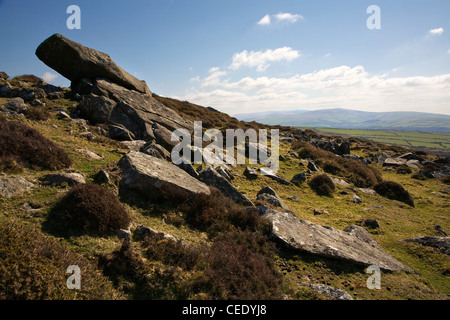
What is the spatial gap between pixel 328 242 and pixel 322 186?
10763mm

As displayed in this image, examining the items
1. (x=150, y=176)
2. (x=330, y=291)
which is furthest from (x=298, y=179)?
(x=150, y=176)

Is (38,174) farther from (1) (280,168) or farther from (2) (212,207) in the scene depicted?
(1) (280,168)

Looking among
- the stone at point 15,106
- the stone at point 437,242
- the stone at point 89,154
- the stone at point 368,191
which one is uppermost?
the stone at point 15,106

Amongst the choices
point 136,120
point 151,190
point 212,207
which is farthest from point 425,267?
point 136,120

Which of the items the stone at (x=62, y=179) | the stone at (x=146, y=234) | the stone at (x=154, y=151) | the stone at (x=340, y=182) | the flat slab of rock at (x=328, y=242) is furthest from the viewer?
the stone at (x=340, y=182)

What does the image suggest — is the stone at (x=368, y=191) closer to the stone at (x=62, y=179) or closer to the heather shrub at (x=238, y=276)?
the heather shrub at (x=238, y=276)

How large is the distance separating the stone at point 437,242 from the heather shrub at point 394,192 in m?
9.78

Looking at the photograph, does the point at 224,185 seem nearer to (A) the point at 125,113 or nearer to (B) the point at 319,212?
(B) the point at 319,212

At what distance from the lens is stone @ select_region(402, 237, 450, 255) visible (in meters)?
10.7

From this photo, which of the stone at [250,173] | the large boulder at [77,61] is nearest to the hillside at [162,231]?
the stone at [250,173]

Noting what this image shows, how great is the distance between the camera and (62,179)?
323 inches

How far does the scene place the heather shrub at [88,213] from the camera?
6.49 metres

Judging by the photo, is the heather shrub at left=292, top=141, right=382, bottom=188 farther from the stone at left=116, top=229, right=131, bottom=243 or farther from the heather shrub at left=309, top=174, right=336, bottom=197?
the stone at left=116, top=229, right=131, bottom=243
